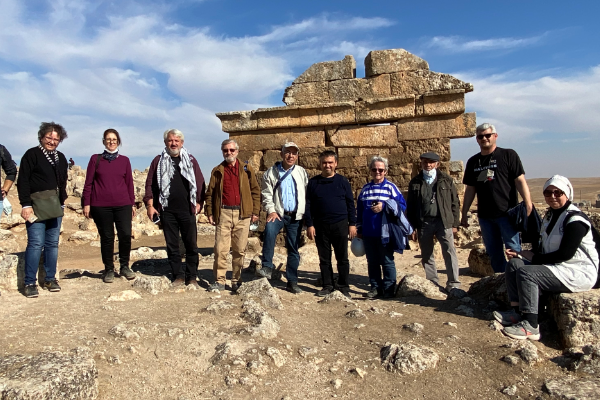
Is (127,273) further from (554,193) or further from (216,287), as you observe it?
(554,193)

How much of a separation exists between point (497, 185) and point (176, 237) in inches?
137

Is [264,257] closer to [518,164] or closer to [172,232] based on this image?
[172,232]

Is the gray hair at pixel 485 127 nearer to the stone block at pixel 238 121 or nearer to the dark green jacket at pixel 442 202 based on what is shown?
the dark green jacket at pixel 442 202

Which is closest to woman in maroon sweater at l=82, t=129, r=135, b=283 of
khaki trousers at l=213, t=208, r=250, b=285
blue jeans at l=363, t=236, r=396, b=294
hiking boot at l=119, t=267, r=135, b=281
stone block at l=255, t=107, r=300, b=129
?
hiking boot at l=119, t=267, r=135, b=281

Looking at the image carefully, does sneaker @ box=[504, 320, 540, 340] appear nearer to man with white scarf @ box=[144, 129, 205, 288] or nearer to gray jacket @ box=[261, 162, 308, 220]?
gray jacket @ box=[261, 162, 308, 220]

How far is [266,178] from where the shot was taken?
4953 mm

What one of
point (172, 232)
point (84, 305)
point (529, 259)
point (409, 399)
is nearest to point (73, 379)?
point (84, 305)

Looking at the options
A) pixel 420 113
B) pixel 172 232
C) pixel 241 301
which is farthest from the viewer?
pixel 420 113

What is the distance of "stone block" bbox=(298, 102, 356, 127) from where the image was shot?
7750mm

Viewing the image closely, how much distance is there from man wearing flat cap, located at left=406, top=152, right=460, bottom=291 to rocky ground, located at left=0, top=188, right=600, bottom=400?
1.57 feet

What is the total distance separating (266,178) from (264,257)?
0.93 meters

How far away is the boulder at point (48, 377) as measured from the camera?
8.13 feet

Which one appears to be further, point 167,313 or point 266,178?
point 266,178

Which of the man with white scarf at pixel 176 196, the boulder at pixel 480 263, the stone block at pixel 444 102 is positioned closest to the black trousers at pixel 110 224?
the man with white scarf at pixel 176 196
